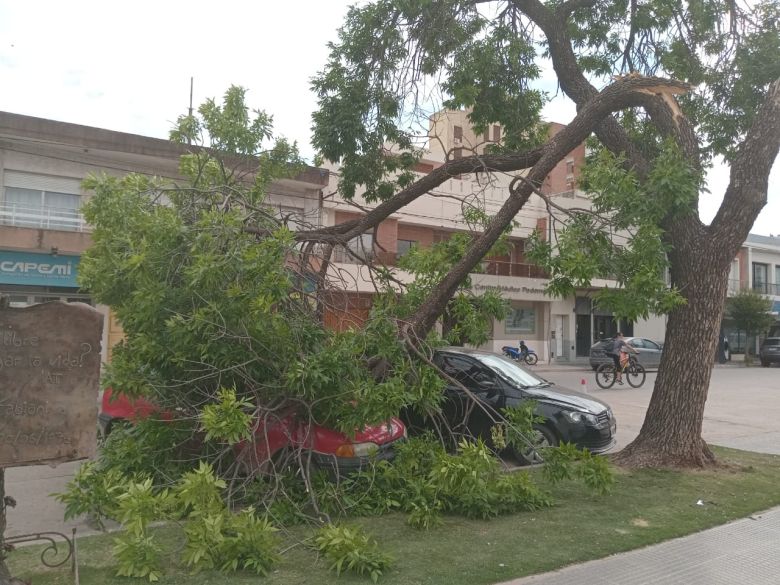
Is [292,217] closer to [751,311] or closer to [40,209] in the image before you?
[40,209]

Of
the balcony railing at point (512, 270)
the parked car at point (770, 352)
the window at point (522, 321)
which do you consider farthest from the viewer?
the parked car at point (770, 352)

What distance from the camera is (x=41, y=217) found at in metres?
19.2

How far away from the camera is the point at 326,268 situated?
7.45m

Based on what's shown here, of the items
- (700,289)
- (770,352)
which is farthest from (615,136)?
(770,352)

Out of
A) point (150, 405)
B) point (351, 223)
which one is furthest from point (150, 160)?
point (150, 405)

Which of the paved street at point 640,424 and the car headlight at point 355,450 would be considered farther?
the paved street at point 640,424

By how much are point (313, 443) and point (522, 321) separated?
28.4m

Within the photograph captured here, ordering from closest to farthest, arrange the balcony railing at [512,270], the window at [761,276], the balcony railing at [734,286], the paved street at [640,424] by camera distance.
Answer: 1. the paved street at [640,424]
2. the balcony railing at [512,270]
3. the balcony railing at [734,286]
4. the window at [761,276]

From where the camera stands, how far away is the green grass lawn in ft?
14.8

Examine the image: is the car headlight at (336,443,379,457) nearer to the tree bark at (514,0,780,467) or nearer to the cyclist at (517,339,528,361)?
the tree bark at (514,0,780,467)

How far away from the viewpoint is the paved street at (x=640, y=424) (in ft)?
21.4

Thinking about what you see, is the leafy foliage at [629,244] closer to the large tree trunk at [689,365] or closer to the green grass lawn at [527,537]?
the large tree trunk at [689,365]

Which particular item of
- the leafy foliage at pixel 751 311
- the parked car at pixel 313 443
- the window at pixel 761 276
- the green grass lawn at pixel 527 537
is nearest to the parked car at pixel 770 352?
the leafy foliage at pixel 751 311

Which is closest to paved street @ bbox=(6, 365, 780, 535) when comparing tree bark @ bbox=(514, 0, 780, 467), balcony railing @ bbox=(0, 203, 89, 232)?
tree bark @ bbox=(514, 0, 780, 467)
